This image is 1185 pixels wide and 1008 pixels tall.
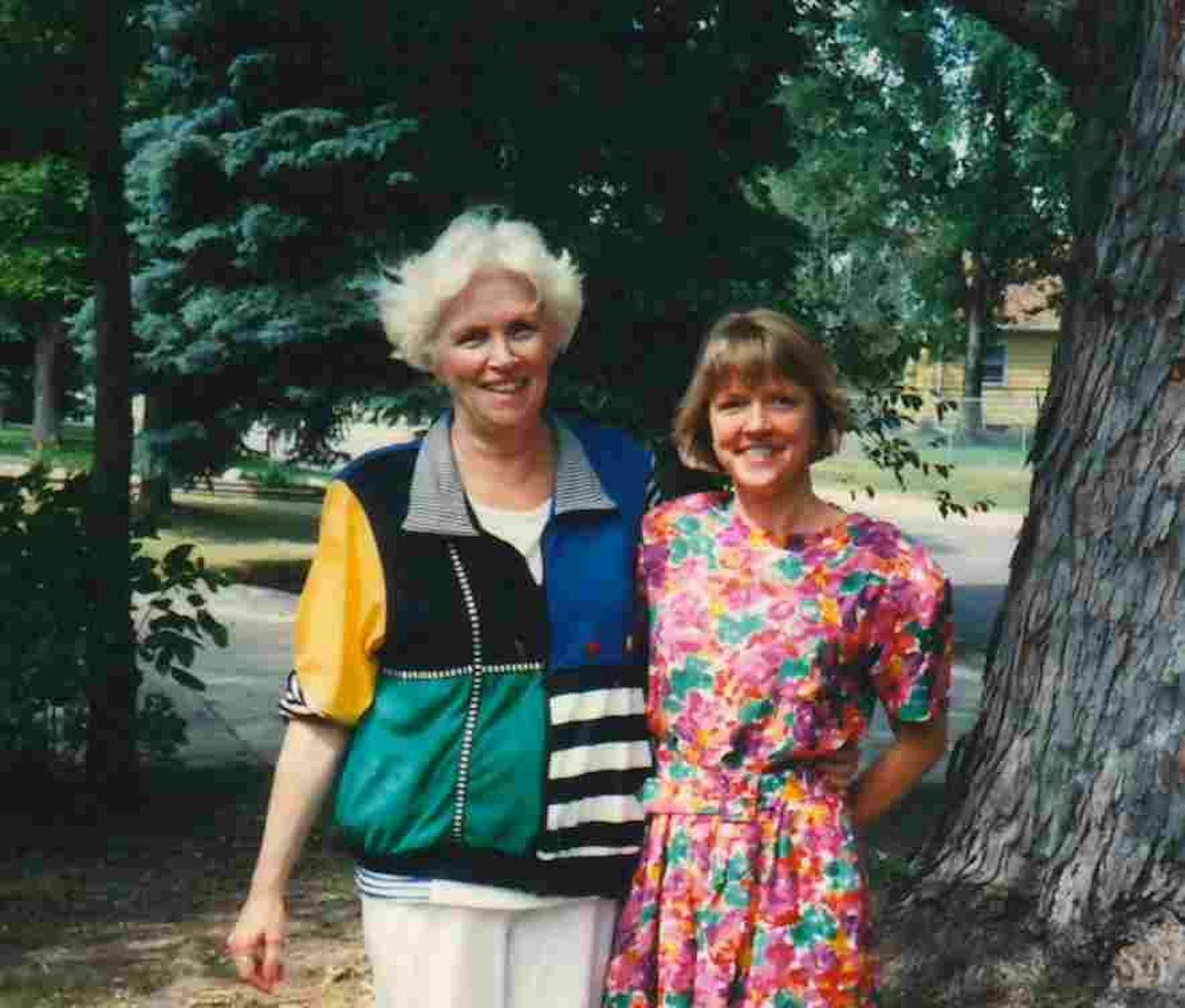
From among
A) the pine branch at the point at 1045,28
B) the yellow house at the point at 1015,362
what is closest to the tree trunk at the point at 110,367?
the pine branch at the point at 1045,28

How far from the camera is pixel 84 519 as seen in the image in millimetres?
6602

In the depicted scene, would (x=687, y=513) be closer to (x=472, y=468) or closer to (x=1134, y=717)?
(x=472, y=468)

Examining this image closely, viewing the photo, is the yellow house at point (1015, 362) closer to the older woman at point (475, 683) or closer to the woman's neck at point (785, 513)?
the woman's neck at point (785, 513)

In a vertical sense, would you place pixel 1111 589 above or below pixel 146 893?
above

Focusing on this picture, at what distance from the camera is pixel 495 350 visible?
99.5 inches

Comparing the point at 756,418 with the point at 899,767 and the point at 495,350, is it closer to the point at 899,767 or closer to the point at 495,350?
the point at 495,350

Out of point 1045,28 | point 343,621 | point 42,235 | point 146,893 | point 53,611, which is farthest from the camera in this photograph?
point 42,235

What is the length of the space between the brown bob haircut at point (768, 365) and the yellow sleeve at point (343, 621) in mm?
548

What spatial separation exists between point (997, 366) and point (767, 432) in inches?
2069

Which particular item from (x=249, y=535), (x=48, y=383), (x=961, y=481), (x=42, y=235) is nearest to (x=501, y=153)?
(x=249, y=535)

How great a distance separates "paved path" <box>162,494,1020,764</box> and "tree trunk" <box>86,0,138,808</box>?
1.03 m

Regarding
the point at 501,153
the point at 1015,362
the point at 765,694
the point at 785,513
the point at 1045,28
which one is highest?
the point at 1015,362

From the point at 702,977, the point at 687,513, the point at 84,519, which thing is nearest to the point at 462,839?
the point at 702,977

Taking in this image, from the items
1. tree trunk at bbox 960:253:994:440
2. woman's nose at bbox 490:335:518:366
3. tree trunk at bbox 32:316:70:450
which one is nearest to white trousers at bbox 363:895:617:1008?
woman's nose at bbox 490:335:518:366
